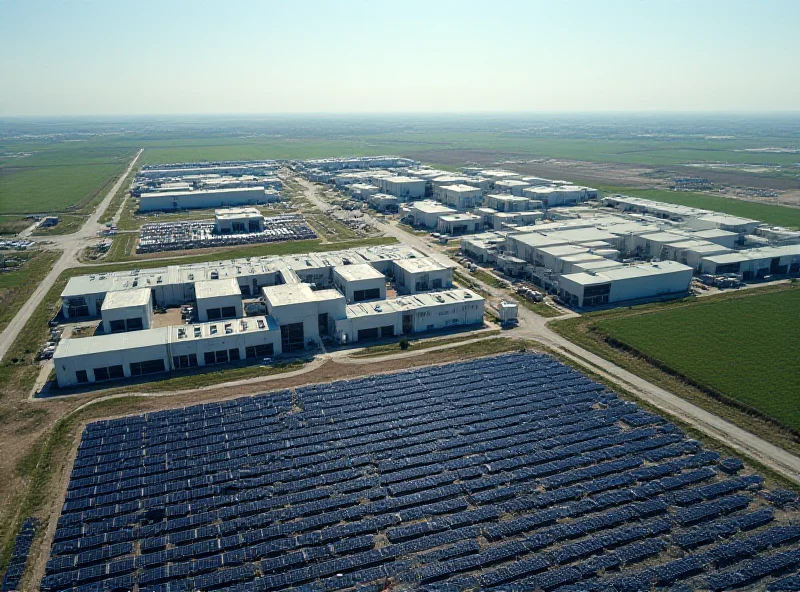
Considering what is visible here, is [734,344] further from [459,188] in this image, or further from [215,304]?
[459,188]

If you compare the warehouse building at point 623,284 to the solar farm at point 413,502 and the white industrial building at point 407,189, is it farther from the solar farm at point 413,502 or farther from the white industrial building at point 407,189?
the white industrial building at point 407,189

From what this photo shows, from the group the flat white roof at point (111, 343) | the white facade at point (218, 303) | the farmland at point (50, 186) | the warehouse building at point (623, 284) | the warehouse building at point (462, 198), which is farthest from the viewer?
the farmland at point (50, 186)

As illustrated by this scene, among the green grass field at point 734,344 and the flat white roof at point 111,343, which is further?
the flat white roof at point 111,343

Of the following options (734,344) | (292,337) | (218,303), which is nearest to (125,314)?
(218,303)

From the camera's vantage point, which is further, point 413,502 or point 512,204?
point 512,204

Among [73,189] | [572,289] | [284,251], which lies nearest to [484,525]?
[572,289]

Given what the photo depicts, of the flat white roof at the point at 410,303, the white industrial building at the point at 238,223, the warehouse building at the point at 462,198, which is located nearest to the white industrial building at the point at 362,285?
the flat white roof at the point at 410,303
